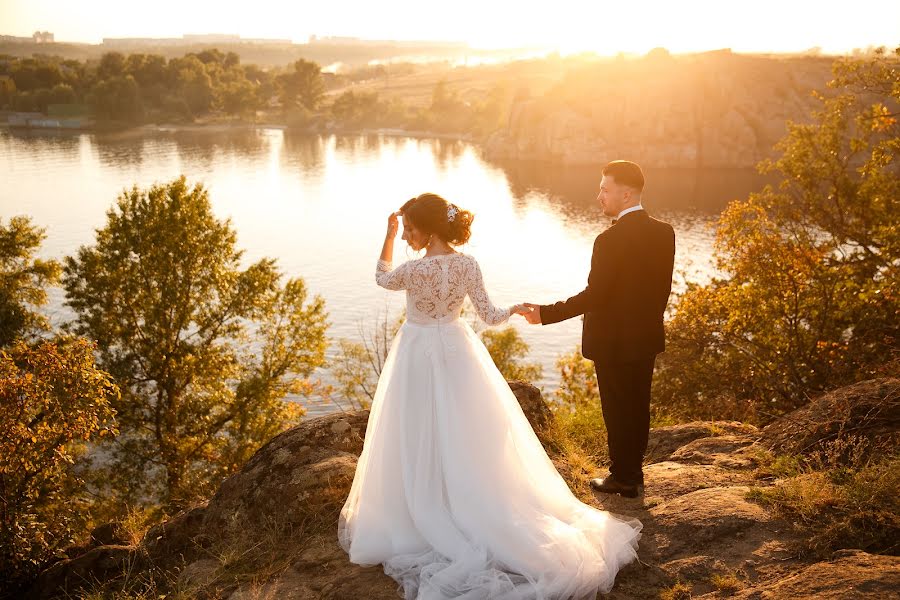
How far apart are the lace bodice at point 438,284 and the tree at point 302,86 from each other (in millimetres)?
163140

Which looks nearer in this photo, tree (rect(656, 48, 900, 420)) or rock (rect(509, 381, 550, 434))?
rock (rect(509, 381, 550, 434))

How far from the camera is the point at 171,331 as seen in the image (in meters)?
25.4

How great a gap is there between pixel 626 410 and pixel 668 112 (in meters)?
122

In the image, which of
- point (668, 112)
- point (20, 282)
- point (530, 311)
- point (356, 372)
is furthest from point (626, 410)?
point (668, 112)

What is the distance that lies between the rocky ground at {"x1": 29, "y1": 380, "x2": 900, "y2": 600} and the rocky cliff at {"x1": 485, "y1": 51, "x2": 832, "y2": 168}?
111 m

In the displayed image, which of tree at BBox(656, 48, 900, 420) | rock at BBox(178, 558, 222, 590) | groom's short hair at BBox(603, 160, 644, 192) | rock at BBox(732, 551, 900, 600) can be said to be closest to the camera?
rock at BBox(732, 551, 900, 600)

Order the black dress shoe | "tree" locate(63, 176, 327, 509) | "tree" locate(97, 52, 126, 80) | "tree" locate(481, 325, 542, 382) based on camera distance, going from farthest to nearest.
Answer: "tree" locate(97, 52, 126, 80)
"tree" locate(481, 325, 542, 382)
"tree" locate(63, 176, 327, 509)
the black dress shoe

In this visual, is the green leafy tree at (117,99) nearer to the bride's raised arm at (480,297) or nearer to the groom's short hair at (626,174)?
the bride's raised arm at (480,297)

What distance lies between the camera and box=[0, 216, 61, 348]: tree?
1039 inches

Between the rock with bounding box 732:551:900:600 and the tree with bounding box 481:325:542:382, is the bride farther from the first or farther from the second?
the tree with bounding box 481:325:542:382

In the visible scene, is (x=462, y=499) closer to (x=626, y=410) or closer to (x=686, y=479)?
(x=626, y=410)

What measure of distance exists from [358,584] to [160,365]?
22.1m

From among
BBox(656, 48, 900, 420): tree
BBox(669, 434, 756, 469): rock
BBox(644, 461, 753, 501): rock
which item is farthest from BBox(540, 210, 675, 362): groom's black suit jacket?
BBox(656, 48, 900, 420): tree

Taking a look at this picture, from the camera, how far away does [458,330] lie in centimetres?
579
